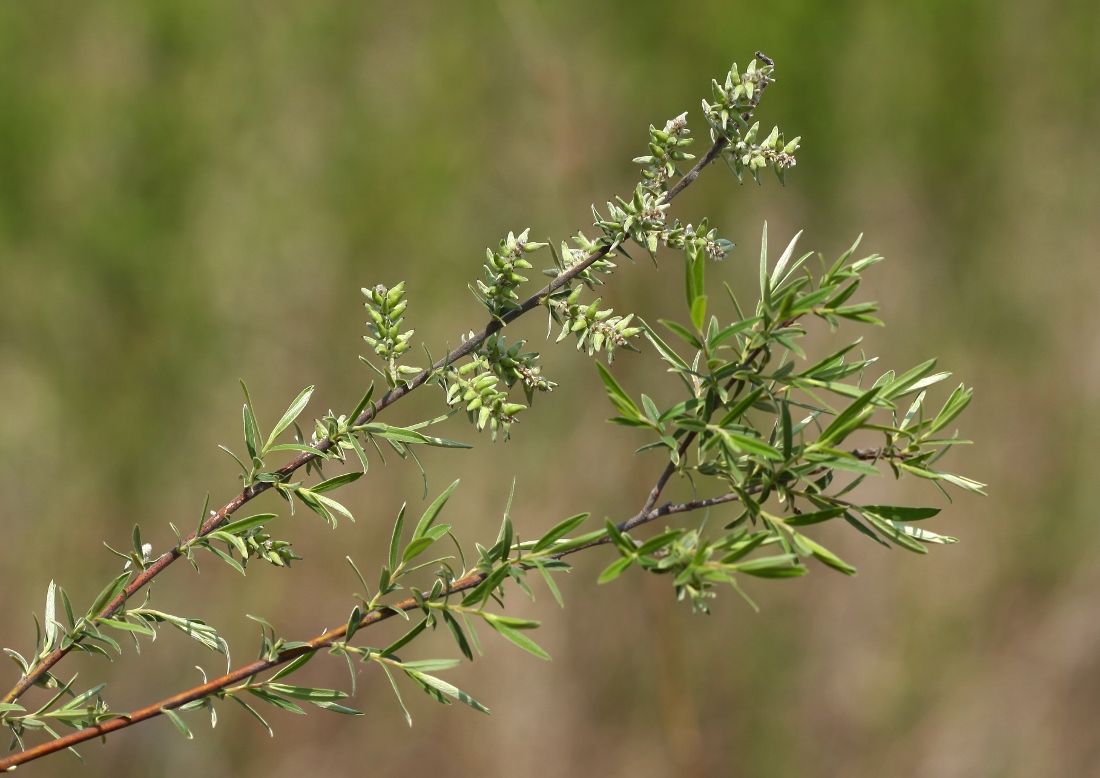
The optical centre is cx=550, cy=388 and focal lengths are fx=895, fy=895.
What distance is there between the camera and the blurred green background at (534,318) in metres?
3.29

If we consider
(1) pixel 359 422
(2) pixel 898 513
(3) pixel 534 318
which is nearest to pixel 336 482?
(1) pixel 359 422

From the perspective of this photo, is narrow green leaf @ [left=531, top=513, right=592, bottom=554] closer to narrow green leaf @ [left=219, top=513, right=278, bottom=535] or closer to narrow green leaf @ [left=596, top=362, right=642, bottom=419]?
narrow green leaf @ [left=596, top=362, right=642, bottom=419]

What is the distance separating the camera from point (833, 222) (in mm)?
3830

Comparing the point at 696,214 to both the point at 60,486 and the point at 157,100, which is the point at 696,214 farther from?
the point at 60,486

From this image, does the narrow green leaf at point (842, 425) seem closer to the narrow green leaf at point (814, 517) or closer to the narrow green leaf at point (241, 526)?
the narrow green leaf at point (814, 517)

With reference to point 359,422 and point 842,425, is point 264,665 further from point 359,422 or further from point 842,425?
point 842,425

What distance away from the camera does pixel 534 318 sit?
3.69 meters

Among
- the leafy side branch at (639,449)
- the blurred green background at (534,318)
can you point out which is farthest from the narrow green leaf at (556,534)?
the blurred green background at (534,318)

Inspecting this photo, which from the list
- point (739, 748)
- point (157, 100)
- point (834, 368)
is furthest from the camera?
point (157, 100)

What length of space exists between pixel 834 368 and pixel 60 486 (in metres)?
3.37

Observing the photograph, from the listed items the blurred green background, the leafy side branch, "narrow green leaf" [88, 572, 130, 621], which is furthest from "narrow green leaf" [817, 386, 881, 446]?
the blurred green background

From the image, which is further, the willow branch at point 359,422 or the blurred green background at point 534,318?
the blurred green background at point 534,318

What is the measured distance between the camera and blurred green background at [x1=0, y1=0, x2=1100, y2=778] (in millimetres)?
3289

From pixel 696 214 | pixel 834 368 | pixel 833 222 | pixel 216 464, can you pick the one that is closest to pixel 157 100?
pixel 216 464
